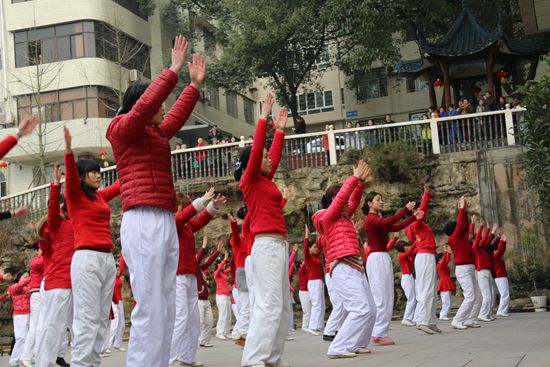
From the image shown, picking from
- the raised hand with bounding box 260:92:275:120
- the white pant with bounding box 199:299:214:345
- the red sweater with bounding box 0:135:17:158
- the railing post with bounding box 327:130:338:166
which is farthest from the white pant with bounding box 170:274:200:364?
the railing post with bounding box 327:130:338:166

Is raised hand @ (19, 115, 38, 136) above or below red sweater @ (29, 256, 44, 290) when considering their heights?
above

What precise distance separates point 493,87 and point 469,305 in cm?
1521

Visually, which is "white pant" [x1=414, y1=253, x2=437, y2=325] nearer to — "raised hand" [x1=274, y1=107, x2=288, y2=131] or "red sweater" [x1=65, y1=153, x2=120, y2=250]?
"raised hand" [x1=274, y1=107, x2=288, y2=131]

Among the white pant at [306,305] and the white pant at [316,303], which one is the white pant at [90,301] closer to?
the white pant at [316,303]

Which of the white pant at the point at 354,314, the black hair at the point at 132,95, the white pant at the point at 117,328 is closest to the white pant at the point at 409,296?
the white pant at the point at 117,328

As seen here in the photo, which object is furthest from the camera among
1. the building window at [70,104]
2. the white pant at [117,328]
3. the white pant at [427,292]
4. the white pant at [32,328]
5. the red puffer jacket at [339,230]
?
the building window at [70,104]

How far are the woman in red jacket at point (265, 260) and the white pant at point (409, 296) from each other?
10.5 metres

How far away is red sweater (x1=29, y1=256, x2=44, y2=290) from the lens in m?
13.0

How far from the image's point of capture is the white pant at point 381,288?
37.8ft

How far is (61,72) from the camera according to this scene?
120ft

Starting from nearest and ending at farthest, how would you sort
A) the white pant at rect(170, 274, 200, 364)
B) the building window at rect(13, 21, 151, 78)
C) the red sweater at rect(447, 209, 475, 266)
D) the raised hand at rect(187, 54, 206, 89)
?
the raised hand at rect(187, 54, 206, 89), the white pant at rect(170, 274, 200, 364), the red sweater at rect(447, 209, 475, 266), the building window at rect(13, 21, 151, 78)

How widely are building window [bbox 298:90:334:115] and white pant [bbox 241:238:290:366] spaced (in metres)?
38.5

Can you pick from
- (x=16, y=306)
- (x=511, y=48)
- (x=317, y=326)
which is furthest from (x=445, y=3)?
(x=16, y=306)

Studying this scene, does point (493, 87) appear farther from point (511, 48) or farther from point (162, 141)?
point (162, 141)
